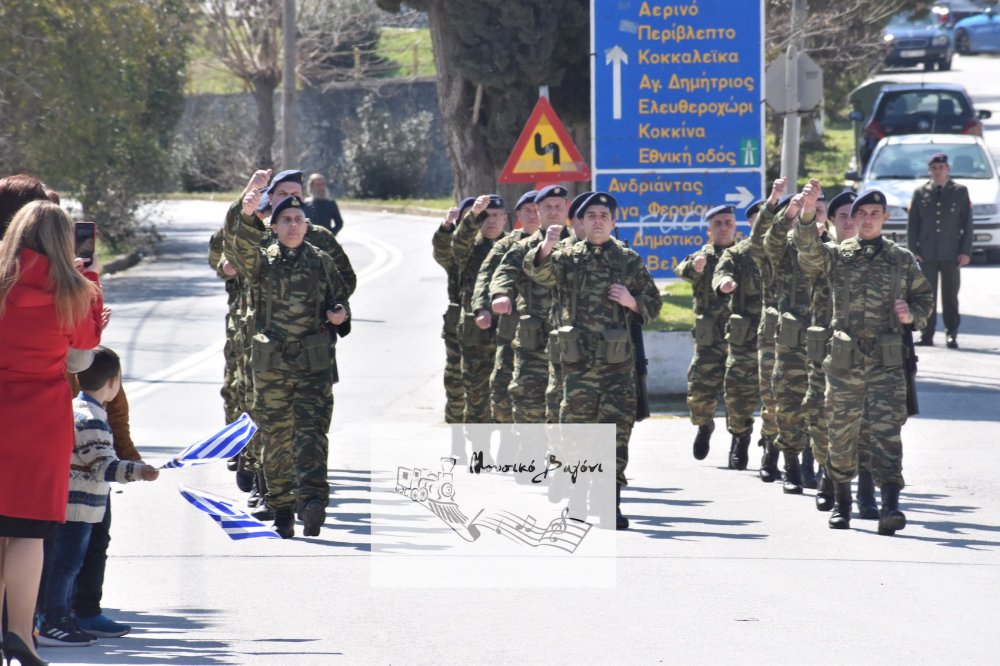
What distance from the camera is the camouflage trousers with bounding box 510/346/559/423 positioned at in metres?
10.0

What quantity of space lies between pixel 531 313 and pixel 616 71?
490 cm

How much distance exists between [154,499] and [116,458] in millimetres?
3620

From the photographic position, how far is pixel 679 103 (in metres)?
14.3

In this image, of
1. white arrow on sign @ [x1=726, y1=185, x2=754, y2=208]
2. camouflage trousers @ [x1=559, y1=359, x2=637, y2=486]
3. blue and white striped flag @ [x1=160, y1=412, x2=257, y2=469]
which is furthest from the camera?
white arrow on sign @ [x1=726, y1=185, x2=754, y2=208]

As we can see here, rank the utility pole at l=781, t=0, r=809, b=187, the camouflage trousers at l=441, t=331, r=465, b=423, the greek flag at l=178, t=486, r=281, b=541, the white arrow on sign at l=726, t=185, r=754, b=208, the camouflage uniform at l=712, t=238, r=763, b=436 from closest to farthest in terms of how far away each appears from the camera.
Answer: the greek flag at l=178, t=486, r=281, b=541 → the camouflage uniform at l=712, t=238, r=763, b=436 → the camouflage trousers at l=441, t=331, r=465, b=423 → the white arrow on sign at l=726, t=185, r=754, b=208 → the utility pole at l=781, t=0, r=809, b=187

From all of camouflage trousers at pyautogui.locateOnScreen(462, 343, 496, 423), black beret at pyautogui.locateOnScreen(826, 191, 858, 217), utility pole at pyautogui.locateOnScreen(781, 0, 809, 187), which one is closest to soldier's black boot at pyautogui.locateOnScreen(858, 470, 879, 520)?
black beret at pyautogui.locateOnScreen(826, 191, 858, 217)

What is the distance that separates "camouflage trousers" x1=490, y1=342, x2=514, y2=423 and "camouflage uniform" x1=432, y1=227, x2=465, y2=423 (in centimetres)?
50

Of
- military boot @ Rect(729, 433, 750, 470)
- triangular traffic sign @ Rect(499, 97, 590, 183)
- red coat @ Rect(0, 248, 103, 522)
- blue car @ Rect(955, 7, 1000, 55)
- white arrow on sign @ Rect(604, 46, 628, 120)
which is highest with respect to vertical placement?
blue car @ Rect(955, 7, 1000, 55)

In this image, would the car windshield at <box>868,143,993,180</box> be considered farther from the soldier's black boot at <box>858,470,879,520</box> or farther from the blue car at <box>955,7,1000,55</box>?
the blue car at <box>955,7,1000,55</box>

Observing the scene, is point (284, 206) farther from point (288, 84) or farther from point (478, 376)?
point (288, 84)

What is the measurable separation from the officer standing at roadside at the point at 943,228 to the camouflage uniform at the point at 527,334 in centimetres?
709

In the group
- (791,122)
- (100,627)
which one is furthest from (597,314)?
(791,122)

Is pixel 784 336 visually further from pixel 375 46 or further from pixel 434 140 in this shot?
pixel 375 46

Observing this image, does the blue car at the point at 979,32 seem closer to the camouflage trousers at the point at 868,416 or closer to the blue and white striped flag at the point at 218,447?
the camouflage trousers at the point at 868,416
